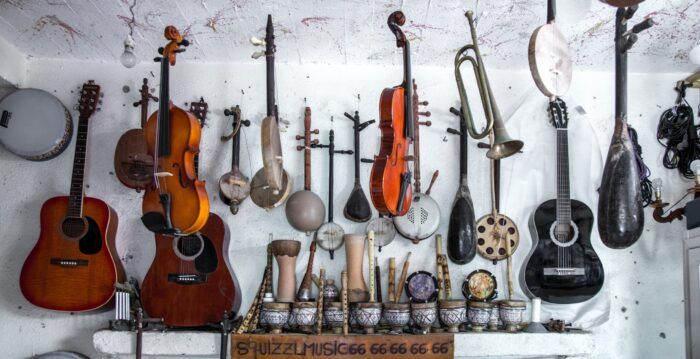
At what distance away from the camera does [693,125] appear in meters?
3.78

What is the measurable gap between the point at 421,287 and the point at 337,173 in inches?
37.5

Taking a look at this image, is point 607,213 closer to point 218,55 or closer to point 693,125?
point 693,125

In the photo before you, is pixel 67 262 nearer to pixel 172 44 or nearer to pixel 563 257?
pixel 172 44

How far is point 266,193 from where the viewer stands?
3.59 metres

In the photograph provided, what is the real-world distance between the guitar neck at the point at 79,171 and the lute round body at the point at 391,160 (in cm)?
196

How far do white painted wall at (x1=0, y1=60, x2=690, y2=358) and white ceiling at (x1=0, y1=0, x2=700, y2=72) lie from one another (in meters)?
0.15

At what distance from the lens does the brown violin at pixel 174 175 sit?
2.87 metres

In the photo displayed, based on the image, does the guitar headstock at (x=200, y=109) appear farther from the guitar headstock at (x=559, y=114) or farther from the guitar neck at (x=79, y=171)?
the guitar headstock at (x=559, y=114)

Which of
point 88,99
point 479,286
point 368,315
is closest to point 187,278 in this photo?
point 368,315

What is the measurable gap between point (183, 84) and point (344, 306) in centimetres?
193

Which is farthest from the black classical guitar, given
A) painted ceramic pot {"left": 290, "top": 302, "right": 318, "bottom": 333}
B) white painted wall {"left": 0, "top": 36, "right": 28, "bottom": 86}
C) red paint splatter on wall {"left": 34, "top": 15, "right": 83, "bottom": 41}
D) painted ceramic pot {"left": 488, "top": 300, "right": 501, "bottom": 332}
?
white painted wall {"left": 0, "top": 36, "right": 28, "bottom": 86}

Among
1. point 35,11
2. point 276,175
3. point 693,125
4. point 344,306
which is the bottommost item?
point 344,306

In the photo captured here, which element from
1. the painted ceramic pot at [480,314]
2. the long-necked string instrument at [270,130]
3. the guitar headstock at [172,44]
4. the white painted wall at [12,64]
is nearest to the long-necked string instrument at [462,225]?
the painted ceramic pot at [480,314]

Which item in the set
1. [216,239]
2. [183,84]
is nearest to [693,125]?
[216,239]
